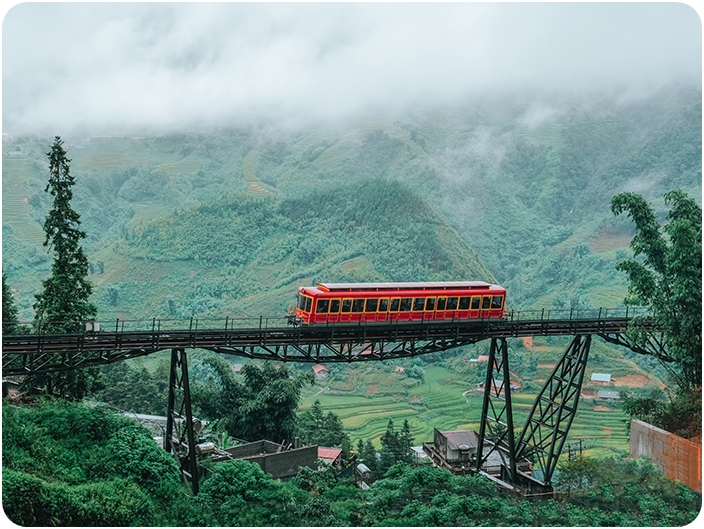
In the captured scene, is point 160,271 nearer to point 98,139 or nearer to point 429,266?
point 429,266

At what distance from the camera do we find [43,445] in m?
23.2

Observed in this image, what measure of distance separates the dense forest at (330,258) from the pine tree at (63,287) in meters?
3.18

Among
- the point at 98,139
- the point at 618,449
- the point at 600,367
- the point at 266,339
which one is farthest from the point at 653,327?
the point at 98,139

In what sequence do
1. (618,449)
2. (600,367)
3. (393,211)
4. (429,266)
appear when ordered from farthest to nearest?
(393,211) → (429,266) → (600,367) → (618,449)

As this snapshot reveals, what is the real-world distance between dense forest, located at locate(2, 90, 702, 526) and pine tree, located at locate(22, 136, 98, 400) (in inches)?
125

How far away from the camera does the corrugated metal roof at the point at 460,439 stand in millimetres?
42812

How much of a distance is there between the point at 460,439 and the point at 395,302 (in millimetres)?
18821

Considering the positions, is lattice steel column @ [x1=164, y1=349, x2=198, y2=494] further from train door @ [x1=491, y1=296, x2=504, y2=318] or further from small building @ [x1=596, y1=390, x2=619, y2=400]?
small building @ [x1=596, y1=390, x2=619, y2=400]

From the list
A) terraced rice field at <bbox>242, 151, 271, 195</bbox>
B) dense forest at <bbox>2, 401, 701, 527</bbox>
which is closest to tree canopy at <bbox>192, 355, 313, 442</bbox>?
dense forest at <bbox>2, 401, 701, 527</bbox>

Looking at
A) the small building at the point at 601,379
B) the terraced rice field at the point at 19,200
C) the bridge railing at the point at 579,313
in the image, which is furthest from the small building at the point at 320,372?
the terraced rice field at the point at 19,200

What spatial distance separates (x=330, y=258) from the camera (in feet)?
322

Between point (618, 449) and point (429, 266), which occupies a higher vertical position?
point (429, 266)

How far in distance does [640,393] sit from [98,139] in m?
99.8

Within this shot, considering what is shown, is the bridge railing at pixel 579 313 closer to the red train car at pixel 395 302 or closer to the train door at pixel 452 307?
the red train car at pixel 395 302
